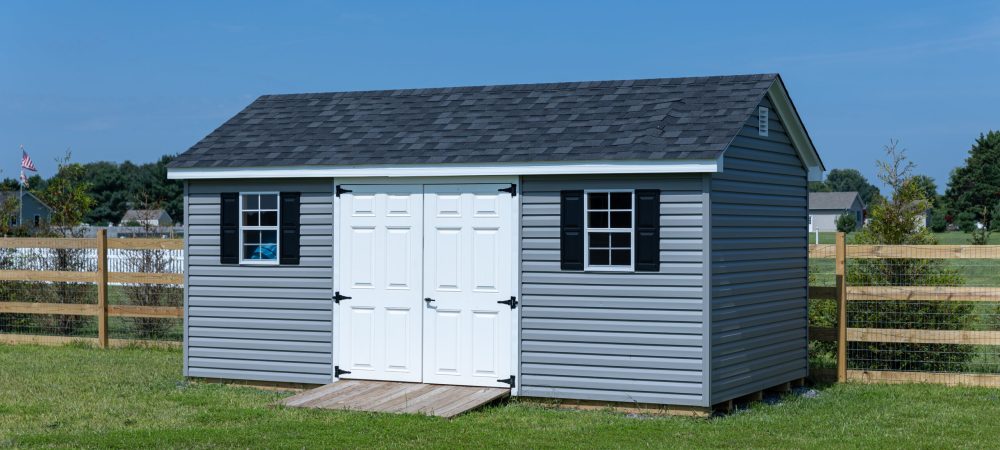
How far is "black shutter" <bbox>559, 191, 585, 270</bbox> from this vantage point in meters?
10.9

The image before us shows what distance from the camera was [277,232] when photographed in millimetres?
12289

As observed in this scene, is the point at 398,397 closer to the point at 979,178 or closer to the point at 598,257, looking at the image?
the point at 598,257

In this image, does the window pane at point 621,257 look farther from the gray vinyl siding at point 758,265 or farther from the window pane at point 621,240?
the gray vinyl siding at point 758,265

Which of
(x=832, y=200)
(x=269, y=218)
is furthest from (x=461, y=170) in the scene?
(x=832, y=200)

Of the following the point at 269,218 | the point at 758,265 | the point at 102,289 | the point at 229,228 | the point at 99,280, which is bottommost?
the point at 102,289

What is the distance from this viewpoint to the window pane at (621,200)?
35.3 feet

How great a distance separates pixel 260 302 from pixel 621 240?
13.5ft

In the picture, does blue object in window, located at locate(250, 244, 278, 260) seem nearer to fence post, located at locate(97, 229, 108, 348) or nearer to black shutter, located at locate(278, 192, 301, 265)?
black shutter, located at locate(278, 192, 301, 265)

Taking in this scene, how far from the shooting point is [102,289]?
16469 mm

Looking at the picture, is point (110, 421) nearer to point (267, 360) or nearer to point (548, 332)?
point (267, 360)

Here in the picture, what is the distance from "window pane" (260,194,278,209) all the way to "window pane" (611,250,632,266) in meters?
3.80

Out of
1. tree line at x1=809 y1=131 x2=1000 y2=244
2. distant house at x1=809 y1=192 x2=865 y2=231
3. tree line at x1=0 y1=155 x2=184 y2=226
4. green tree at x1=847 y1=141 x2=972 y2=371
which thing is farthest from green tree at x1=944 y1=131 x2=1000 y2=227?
green tree at x1=847 y1=141 x2=972 y2=371

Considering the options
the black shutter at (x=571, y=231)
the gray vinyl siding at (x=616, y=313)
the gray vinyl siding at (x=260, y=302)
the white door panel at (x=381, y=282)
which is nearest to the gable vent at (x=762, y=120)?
the gray vinyl siding at (x=616, y=313)

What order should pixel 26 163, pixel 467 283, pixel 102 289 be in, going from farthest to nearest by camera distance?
pixel 26 163
pixel 102 289
pixel 467 283
